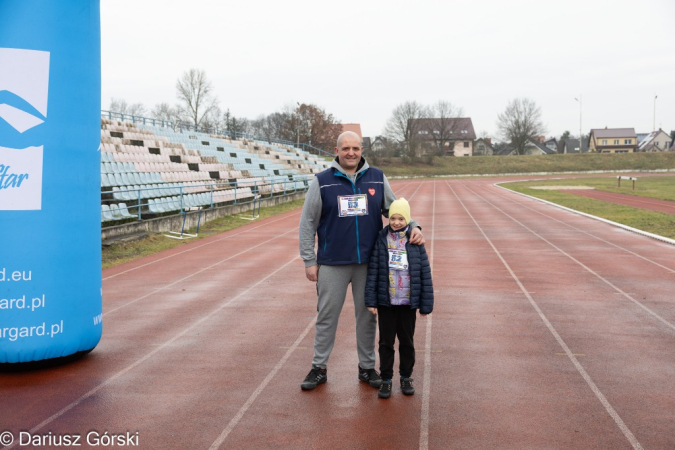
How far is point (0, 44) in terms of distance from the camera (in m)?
4.91

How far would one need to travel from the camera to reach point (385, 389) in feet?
15.1

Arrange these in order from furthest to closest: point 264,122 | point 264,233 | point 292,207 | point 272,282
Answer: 1. point 264,122
2. point 292,207
3. point 264,233
4. point 272,282

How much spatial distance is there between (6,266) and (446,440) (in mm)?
3820

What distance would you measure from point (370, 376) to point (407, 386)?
368 mm

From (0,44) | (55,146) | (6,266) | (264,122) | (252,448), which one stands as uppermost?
(264,122)

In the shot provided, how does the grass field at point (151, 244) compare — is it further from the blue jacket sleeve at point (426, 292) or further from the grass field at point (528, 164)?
the grass field at point (528, 164)

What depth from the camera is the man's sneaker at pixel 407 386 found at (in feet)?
15.3

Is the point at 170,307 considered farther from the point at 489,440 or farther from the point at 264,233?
the point at 264,233

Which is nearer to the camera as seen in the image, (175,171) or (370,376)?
(370,376)

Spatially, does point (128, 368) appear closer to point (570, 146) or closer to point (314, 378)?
point (314, 378)

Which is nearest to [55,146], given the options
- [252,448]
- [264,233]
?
[252,448]

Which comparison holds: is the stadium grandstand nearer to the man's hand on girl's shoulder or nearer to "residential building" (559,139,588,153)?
the man's hand on girl's shoulder

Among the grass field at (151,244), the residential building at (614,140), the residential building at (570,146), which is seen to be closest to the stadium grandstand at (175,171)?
the grass field at (151,244)

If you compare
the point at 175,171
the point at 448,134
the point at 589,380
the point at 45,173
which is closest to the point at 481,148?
the point at 448,134
